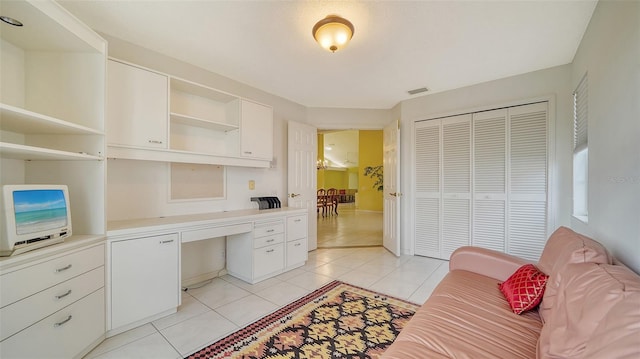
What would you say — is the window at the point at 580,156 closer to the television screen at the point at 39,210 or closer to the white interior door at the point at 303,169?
the white interior door at the point at 303,169

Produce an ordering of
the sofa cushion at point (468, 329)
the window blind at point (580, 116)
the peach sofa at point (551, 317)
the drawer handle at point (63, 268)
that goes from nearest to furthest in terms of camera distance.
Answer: the peach sofa at point (551, 317) < the sofa cushion at point (468, 329) < the drawer handle at point (63, 268) < the window blind at point (580, 116)

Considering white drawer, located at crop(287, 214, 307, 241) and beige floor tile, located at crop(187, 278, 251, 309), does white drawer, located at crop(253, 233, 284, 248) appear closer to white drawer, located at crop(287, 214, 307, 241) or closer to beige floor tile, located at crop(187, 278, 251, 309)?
white drawer, located at crop(287, 214, 307, 241)

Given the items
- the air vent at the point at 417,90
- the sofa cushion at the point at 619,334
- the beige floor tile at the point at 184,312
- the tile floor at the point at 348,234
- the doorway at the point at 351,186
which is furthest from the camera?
the doorway at the point at 351,186

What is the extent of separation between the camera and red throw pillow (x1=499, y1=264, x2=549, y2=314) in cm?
142

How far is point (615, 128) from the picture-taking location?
4.86 ft

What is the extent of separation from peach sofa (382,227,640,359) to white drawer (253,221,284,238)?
1.98 metres

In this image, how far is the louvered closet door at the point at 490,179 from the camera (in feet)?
10.7

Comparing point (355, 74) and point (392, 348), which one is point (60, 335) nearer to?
point (392, 348)

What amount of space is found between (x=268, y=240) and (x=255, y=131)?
1414 mm

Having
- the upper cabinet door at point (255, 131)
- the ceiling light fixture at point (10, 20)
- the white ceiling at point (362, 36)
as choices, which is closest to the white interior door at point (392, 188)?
the white ceiling at point (362, 36)

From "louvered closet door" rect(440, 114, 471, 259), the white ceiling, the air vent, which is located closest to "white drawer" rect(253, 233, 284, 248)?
the white ceiling

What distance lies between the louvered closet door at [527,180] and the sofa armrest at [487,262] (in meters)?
1.53

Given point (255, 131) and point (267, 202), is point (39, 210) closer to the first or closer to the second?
point (255, 131)

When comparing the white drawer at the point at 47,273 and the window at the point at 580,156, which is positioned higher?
the window at the point at 580,156
